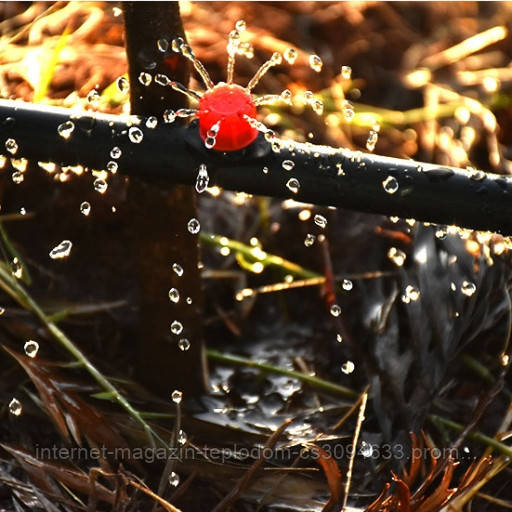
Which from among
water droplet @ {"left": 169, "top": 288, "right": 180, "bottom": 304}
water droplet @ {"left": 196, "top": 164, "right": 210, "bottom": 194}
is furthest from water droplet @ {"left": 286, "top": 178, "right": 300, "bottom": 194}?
Answer: water droplet @ {"left": 169, "top": 288, "right": 180, "bottom": 304}

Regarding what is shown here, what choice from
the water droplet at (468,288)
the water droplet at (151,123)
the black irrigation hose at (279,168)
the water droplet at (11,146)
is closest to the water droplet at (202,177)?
the black irrigation hose at (279,168)

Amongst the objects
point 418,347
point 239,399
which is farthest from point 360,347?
point 239,399

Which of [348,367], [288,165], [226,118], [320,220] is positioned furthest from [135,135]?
[348,367]

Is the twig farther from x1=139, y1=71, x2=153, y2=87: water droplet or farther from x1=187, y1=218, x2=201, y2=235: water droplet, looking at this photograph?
x1=139, y1=71, x2=153, y2=87: water droplet

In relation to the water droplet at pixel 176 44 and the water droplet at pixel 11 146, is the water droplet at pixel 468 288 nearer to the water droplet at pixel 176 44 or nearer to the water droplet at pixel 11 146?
the water droplet at pixel 176 44

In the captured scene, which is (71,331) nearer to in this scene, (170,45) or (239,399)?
(239,399)

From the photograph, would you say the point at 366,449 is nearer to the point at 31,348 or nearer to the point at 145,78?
the point at 31,348
